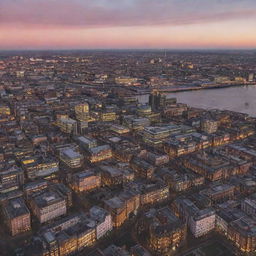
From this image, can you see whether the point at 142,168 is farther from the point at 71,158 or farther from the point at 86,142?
the point at 86,142

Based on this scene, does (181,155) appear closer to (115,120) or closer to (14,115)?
(115,120)

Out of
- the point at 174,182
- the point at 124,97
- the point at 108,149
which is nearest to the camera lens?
the point at 174,182

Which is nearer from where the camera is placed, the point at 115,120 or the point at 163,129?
the point at 163,129

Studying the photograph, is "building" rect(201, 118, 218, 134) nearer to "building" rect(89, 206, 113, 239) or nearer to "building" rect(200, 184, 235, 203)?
"building" rect(200, 184, 235, 203)

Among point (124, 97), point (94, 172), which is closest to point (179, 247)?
point (94, 172)

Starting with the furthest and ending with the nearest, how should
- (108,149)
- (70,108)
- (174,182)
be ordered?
(70,108) → (108,149) → (174,182)

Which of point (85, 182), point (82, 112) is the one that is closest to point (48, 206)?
point (85, 182)
